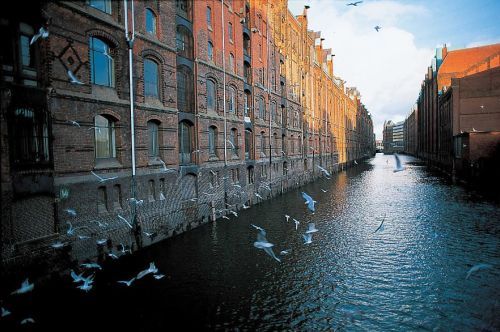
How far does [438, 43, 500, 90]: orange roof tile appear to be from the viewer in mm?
63294

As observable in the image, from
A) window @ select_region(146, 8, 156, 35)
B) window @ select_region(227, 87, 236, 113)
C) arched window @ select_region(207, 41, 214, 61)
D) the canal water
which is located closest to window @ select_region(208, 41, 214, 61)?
arched window @ select_region(207, 41, 214, 61)

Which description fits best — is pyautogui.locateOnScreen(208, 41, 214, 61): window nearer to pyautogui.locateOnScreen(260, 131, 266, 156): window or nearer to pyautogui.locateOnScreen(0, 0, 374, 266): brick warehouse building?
pyautogui.locateOnScreen(0, 0, 374, 266): brick warehouse building

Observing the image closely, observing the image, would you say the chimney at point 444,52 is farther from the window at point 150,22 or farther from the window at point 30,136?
the window at point 30,136

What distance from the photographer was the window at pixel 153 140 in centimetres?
1539

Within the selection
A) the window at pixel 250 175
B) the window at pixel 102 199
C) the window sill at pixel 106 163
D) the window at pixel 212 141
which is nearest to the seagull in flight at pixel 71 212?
the window at pixel 102 199

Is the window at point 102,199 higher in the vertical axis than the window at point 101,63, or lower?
lower

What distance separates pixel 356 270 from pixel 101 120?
10979 mm

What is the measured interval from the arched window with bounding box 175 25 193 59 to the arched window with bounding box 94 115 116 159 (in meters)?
5.98

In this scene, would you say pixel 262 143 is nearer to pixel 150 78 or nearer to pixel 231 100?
pixel 231 100

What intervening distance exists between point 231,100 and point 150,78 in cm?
797

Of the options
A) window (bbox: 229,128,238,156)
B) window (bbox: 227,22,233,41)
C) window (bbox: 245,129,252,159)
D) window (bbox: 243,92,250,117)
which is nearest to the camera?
window (bbox: 227,22,233,41)

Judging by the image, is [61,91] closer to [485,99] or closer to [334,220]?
[334,220]

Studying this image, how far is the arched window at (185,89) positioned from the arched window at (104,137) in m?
Answer: 4.66

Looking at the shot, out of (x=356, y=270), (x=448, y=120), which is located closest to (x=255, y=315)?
(x=356, y=270)
